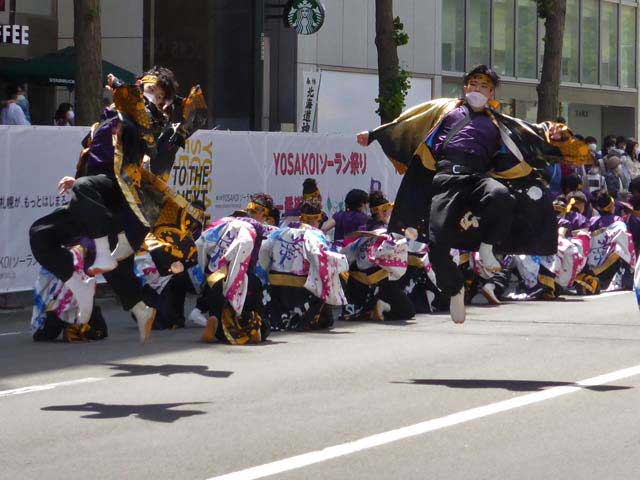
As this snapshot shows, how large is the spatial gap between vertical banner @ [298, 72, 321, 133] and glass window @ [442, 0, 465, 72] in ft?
18.1

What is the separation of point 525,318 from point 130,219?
5.32 meters

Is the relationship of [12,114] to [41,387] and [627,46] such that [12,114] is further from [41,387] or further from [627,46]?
[627,46]

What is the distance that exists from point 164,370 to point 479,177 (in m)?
2.66

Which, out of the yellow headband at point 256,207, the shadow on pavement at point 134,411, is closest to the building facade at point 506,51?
the yellow headband at point 256,207

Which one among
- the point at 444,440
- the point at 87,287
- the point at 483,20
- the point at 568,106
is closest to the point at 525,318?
the point at 87,287

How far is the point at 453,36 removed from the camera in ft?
101

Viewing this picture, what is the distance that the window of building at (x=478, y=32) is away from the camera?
31.3m

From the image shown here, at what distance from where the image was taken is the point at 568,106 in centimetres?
3519

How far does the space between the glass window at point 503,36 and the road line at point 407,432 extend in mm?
23762

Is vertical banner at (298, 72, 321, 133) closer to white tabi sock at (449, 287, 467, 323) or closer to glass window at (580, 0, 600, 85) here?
glass window at (580, 0, 600, 85)

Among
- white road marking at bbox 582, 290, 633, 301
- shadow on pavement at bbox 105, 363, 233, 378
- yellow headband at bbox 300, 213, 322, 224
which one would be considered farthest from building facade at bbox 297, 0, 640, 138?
shadow on pavement at bbox 105, 363, 233, 378

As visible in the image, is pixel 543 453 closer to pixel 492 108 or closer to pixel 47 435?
pixel 47 435

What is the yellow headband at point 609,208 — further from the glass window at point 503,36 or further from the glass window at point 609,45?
the glass window at point 609,45

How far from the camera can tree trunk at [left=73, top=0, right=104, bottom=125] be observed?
1622 centimetres
